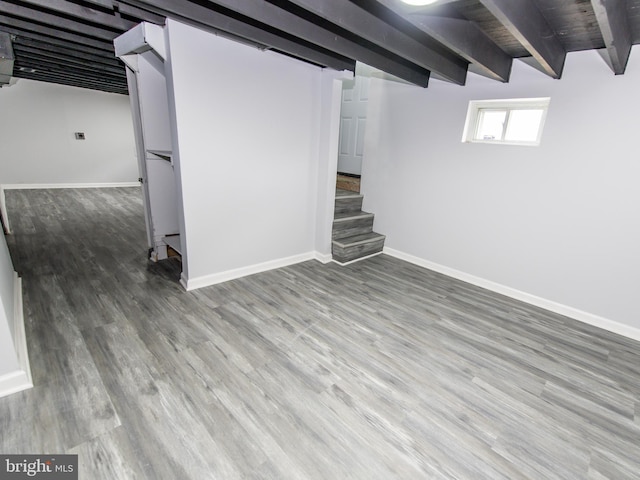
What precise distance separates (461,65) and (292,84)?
68.7 inches

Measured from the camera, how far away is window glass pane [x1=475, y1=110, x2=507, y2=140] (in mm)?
3227

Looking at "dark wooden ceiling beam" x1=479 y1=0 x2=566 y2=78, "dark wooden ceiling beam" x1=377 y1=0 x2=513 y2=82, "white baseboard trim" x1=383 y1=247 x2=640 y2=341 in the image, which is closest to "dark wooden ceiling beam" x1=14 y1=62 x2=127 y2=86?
"dark wooden ceiling beam" x1=377 y1=0 x2=513 y2=82

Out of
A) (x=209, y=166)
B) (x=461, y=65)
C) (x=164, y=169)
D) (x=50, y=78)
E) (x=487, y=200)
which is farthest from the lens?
(x=50, y=78)

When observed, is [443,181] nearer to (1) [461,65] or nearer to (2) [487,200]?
(2) [487,200]

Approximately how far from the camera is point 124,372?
1.92m

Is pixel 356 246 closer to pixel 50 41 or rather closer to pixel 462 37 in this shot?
pixel 462 37

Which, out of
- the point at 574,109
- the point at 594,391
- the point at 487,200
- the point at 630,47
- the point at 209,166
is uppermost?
the point at 630,47

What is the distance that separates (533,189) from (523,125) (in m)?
0.68

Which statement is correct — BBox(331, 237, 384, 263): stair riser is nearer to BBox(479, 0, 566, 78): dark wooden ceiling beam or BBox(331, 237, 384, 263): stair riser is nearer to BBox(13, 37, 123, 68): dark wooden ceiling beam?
BBox(479, 0, 566, 78): dark wooden ceiling beam

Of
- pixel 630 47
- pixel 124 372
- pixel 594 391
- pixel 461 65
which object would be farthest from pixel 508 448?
pixel 461 65

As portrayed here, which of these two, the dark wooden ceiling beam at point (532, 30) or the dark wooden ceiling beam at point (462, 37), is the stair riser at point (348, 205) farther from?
the dark wooden ceiling beam at point (532, 30)

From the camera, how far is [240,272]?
338 cm

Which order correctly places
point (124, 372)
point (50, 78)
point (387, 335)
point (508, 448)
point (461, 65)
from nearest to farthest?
point (508, 448) → point (124, 372) → point (387, 335) → point (461, 65) → point (50, 78)

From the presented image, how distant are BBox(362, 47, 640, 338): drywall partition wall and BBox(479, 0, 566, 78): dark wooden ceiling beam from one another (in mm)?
321
